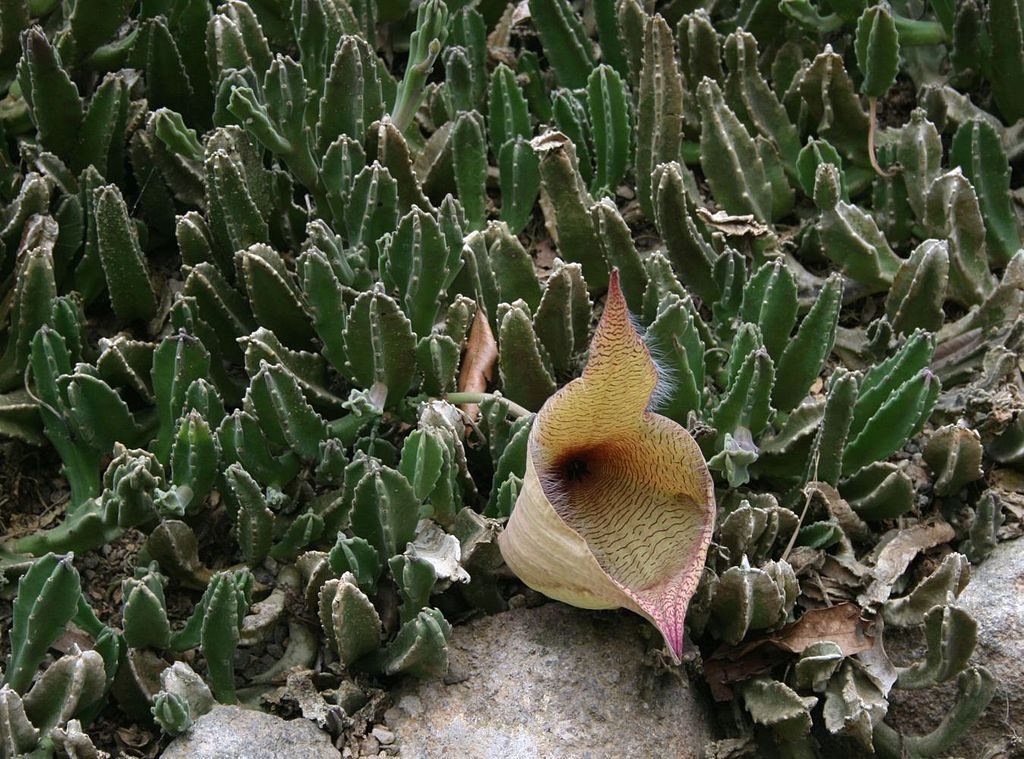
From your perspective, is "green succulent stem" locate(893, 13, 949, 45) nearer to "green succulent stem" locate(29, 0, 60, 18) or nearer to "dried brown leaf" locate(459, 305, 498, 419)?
"dried brown leaf" locate(459, 305, 498, 419)

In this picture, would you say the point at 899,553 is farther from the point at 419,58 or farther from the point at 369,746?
the point at 419,58

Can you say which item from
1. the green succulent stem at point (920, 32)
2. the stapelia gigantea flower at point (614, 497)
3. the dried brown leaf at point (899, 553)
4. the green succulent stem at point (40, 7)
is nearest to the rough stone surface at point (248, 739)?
the stapelia gigantea flower at point (614, 497)

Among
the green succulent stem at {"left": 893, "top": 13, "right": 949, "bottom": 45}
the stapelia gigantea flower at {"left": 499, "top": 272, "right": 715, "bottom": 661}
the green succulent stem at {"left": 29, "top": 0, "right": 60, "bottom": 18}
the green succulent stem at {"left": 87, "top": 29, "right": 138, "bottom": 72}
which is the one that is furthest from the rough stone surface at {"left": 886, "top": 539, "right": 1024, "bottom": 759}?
the green succulent stem at {"left": 29, "top": 0, "right": 60, "bottom": 18}

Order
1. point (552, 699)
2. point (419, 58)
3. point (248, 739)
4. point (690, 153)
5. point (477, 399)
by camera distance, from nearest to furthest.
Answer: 1. point (248, 739)
2. point (552, 699)
3. point (477, 399)
4. point (419, 58)
5. point (690, 153)

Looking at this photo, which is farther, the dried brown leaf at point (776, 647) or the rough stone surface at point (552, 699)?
the dried brown leaf at point (776, 647)

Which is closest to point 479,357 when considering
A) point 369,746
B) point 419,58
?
point 419,58

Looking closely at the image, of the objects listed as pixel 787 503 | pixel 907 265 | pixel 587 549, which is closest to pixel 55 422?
pixel 587 549

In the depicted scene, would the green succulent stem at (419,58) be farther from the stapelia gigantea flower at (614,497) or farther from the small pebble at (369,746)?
the small pebble at (369,746)
